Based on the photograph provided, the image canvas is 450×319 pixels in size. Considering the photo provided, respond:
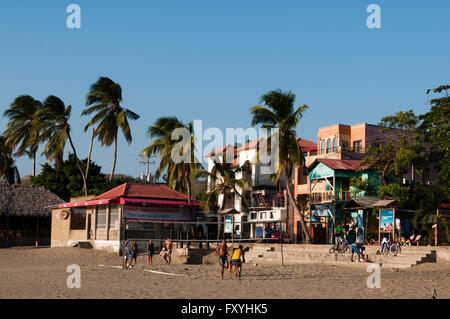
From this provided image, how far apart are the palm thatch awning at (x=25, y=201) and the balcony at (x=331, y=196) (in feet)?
64.5

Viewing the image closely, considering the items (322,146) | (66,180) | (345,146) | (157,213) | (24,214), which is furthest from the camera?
(66,180)

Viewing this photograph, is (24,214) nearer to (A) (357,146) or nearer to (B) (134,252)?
(B) (134,252)

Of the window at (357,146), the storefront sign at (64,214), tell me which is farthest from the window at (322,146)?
the storefront sign at (64,214)

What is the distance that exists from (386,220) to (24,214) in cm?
2784

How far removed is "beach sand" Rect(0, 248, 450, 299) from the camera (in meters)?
15.2

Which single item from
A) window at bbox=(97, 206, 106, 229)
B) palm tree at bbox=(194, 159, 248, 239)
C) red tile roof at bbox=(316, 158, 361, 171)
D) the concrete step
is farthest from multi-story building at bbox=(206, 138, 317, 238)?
the concrete step

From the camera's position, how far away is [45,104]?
48.2m

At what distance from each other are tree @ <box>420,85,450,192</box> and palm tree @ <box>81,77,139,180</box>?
2226cm

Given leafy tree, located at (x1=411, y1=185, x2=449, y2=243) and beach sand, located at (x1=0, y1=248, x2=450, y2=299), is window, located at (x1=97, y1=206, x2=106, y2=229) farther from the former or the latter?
leafy tree, located at (x1=411, y1=185, x2=449, y2=243)

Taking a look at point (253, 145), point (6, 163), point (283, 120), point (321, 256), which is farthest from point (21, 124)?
point (321, 256)

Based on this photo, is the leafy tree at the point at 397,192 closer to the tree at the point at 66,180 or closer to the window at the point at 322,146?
the window at the point at 322,146

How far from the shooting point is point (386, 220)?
28.6 m
